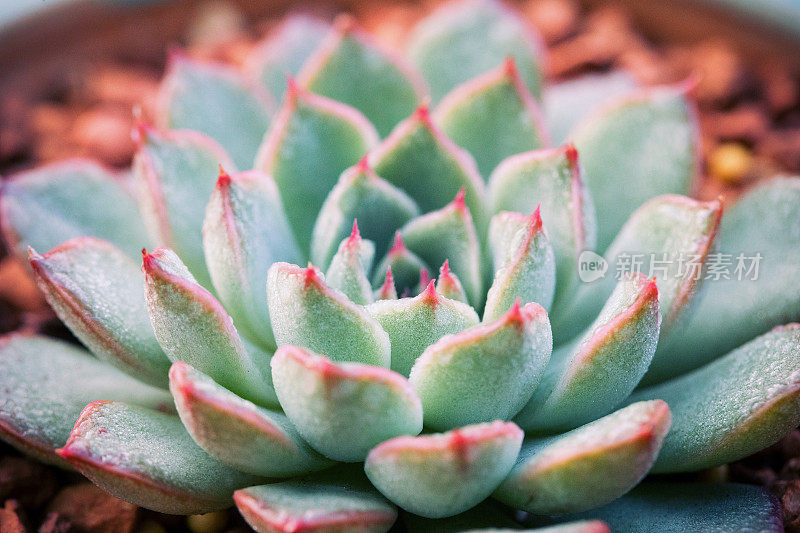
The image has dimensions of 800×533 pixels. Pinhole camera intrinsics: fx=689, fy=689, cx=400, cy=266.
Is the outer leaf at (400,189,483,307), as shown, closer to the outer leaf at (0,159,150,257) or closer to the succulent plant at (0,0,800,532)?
the succulent plant at (0,0,800,532)

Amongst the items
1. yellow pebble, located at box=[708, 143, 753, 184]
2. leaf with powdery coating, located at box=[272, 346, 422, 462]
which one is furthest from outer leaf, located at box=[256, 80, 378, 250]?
yellow pebble, located at box=[708, 143, 753, 184]

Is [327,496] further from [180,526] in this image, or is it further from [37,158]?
[37,158]

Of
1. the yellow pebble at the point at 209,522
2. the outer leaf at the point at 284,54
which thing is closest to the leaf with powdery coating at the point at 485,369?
the yellow pebble at the point at 209,522

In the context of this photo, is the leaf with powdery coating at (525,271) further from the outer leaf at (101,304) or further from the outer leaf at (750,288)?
the outer leaf at (101,304)

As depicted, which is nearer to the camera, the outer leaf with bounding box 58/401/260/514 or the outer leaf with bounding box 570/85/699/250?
the outer leaf with bounding box 58/401/260/514

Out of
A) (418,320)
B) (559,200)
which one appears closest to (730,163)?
(559,200)

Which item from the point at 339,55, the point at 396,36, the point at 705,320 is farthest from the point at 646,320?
the point at 396,36
